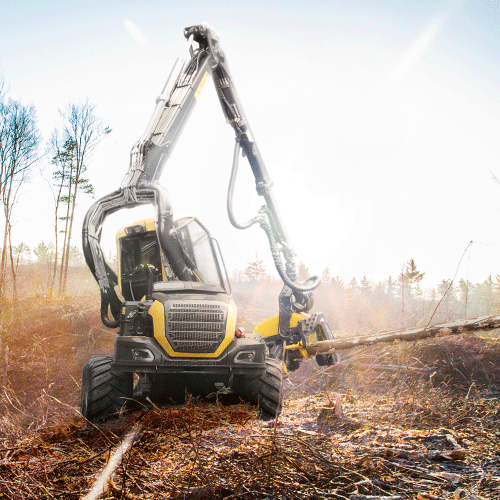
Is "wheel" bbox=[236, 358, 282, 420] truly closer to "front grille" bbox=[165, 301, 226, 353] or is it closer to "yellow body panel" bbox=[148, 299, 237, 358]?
"yellow body panel" bbox=[148, 299, 237, 358]

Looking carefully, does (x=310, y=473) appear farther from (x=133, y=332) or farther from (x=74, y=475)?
(x=133, y=332)

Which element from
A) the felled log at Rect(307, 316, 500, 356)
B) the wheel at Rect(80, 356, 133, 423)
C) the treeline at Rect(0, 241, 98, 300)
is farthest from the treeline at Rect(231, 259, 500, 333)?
the treeline at Rect(0, 241, 98, 300)

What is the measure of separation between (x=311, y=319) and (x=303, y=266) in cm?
2968

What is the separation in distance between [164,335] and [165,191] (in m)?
2.05

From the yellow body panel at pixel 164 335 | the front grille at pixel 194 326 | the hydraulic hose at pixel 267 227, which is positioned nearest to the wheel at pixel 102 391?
the yellow body panel at pixel 164 335

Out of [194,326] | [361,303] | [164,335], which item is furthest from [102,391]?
[361,303]

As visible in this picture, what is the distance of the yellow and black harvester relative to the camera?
13.9ft

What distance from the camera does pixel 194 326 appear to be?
4277 mm

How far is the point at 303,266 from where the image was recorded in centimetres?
3559

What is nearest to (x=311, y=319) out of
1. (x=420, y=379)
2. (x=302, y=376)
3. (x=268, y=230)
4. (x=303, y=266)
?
(x=268, y=230)

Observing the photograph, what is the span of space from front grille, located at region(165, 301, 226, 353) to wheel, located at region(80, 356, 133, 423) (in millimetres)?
836

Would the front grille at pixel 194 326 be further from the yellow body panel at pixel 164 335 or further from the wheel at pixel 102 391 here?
the wheel at pixel 102 391

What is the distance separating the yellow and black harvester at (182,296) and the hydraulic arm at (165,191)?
2cm

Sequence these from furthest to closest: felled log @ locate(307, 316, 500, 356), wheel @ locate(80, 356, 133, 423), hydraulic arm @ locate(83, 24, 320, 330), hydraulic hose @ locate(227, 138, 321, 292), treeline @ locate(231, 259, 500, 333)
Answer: treeline @ locate(231, 259, 500, 333)
hydraulic hose @ locate(227, 138, 321, 292)
hydraulic arm @ locate(83, 24, 320, 330)
felled log @ locate(307, 316, 500, 356)
wheel @ locate(80, 356, 133, 423)
